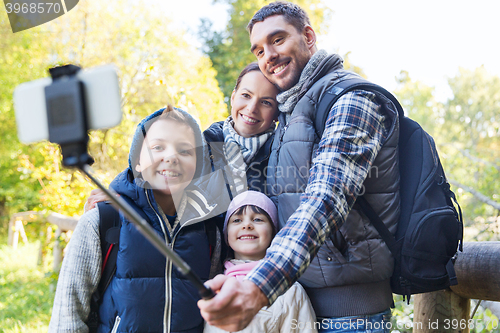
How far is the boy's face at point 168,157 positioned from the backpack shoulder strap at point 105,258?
278mm

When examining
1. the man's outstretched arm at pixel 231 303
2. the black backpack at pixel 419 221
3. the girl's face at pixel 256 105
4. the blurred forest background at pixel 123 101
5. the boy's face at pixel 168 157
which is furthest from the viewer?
the blurred forest background at pixel 123 101

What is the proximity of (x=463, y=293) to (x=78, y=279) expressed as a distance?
2135 mm

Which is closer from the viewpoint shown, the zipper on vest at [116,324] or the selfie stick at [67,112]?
the selfie stick at [67,112]

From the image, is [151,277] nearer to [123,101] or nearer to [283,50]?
[283,50]

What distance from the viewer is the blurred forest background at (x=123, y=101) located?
225 inches

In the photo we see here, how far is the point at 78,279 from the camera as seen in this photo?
181 cm

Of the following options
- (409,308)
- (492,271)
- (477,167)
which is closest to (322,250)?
(492,271)

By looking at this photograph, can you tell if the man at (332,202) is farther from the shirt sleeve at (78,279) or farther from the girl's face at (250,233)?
the shirt sleeve at (78,279)

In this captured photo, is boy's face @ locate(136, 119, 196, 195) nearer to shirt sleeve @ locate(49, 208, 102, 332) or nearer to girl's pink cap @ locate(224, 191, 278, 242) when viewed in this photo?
girl's pink cap @ locate(224, 191, 278, 242)

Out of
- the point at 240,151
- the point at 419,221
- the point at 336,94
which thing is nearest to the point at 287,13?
the point at 336,94

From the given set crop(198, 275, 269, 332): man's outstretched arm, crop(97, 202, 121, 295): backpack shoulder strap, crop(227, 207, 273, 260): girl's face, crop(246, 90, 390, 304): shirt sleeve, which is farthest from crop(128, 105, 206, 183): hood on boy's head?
crop(198, 275, 269, 332): man's outstretched arm

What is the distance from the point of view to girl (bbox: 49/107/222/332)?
177 cm

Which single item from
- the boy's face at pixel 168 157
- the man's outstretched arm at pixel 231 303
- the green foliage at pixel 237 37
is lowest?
the man's outstretched arm at pixel 231 303

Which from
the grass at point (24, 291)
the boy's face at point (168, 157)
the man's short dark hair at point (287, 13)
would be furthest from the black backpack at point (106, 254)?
the grass at point (24, 291)
